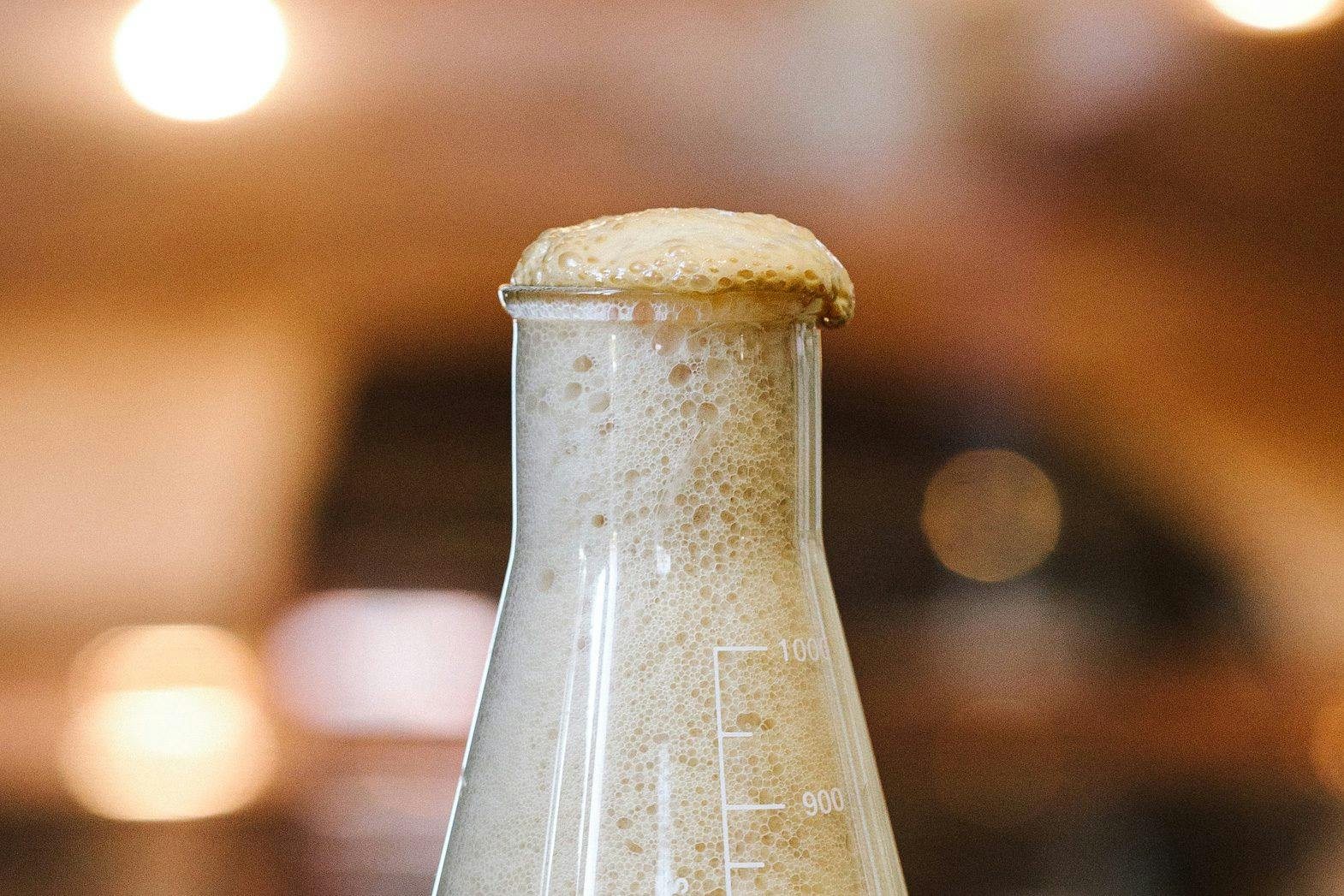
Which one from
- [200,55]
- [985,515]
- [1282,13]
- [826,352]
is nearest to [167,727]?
[200,55]

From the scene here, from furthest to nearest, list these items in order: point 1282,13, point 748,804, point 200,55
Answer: point 1282,13, point 200,55, point 748,804

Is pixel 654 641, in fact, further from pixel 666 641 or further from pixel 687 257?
pixel 687 257

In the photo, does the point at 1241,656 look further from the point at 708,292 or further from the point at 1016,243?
the point at 708,292

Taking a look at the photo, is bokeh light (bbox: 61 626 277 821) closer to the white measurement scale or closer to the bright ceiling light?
the bright ceiling light

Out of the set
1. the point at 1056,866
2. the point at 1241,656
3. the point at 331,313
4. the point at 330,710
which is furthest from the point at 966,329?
the point at 330,710

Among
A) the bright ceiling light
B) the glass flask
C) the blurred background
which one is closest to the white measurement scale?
the glass flask

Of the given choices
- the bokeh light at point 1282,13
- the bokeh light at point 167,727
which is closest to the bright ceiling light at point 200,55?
the bokeh light at point 167,727

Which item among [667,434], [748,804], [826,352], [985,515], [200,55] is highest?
[200,55]
